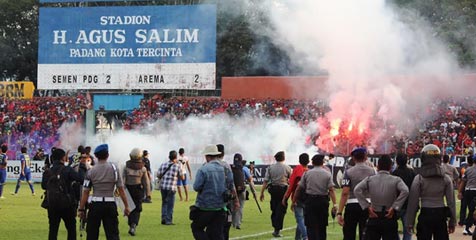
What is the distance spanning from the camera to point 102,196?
13.2 m

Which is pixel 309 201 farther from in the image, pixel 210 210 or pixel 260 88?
pixel 260 88

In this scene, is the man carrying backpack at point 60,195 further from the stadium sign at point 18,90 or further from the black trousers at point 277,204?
the stadium sign at point 18,90

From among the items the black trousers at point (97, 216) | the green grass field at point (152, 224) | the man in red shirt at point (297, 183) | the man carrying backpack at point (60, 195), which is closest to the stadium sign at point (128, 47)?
the green grass field at point (152, 224)

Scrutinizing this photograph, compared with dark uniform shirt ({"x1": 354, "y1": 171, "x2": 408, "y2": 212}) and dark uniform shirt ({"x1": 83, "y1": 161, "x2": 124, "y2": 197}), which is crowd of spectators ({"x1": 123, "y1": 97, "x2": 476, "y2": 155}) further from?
dark uniform shirt ({"x1": 354, "y1": 171, "x2": 408, "y2": 212})

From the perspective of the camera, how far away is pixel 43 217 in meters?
21.8

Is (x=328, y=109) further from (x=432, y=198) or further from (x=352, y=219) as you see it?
(x=432, y=198)

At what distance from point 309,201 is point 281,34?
108ft

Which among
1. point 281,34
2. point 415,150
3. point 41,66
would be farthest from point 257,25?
point 415,150

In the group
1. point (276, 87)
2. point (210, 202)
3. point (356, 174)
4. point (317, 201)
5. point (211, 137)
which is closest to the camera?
point (210, 202)

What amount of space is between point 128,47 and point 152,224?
25.4m

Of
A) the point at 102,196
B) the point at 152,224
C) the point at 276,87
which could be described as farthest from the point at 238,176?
the point at 276,87

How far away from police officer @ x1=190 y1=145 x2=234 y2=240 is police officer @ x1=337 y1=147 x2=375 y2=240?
1672 mm

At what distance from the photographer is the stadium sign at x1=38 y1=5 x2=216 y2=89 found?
43688 mm

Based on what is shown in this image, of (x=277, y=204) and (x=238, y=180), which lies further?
(x=238, y=180)
